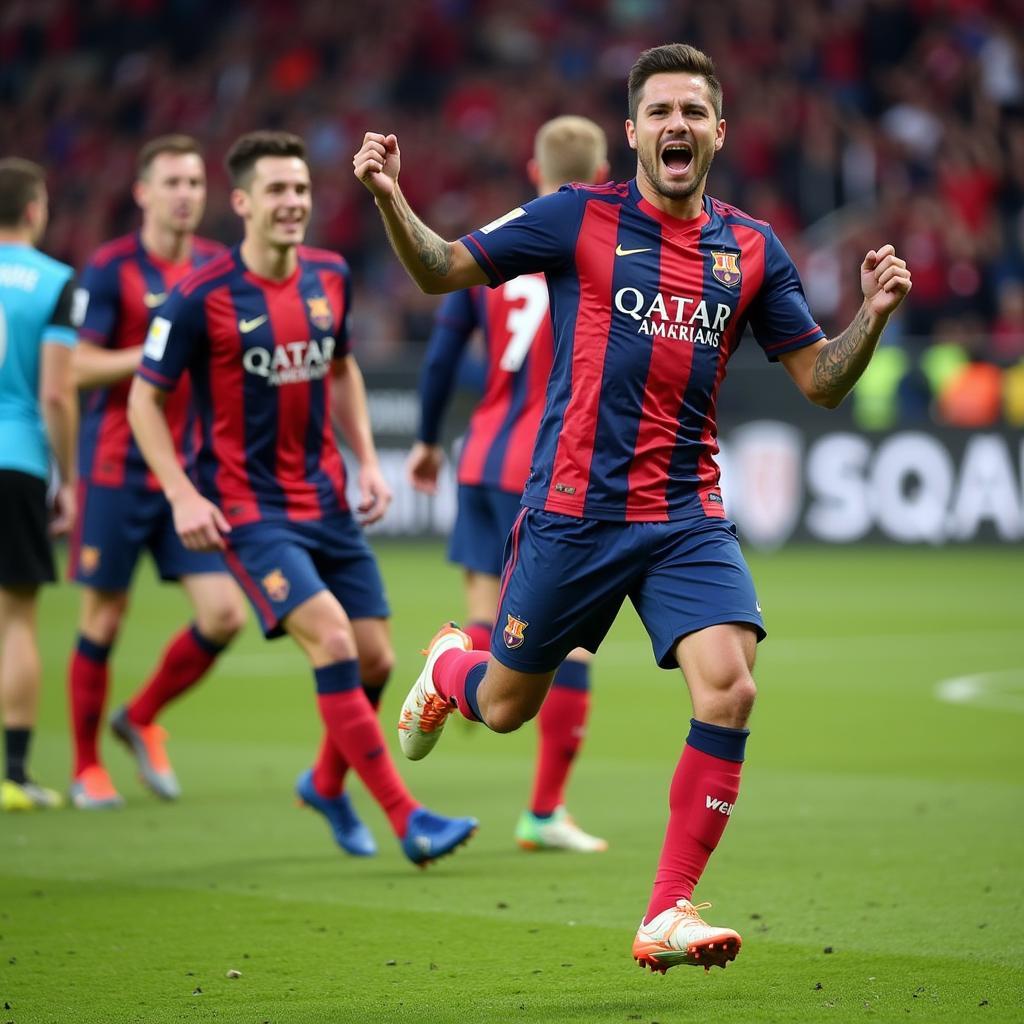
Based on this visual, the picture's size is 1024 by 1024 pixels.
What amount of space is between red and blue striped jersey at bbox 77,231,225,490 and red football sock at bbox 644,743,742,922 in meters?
3.68

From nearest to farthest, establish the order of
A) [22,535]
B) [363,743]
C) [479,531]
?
[363,743] < [479,531] < [22,535]

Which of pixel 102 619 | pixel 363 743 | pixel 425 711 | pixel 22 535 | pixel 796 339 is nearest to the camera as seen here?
pixel 796 339

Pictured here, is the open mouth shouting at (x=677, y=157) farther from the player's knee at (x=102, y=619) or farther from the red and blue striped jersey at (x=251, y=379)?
the player's knee at (x=102, y=619)

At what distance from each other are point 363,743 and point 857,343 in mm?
2399

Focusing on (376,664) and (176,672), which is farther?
(176,672)

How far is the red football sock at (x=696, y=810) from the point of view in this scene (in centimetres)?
478

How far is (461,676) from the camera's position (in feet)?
18.2

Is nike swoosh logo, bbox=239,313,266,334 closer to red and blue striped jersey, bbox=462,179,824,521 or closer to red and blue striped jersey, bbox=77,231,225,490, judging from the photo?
red and blue striped jersey, bbox=77,231,225,490

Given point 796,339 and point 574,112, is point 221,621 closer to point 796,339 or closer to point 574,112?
point 796,339

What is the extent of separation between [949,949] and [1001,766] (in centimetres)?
349

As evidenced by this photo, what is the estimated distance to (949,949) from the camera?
512 centimetres

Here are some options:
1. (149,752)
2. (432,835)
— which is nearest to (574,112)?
(149,752)

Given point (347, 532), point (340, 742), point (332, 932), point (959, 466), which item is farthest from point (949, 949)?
point (959, 466)

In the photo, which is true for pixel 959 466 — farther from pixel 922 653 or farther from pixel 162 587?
pixel 162 587
